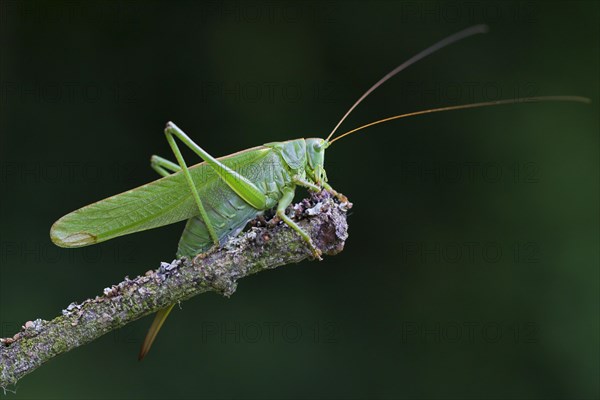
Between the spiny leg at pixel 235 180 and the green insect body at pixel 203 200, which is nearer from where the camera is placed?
the green insect body at pixel 203 200

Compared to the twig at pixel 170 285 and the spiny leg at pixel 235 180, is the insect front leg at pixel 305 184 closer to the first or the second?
the spiny leg at pixel 235 180

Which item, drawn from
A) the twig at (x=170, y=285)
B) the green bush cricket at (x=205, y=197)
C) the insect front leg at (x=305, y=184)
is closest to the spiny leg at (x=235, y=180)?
the green bush cricket at (x=205, y=197)

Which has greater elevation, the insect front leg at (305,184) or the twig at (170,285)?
the insect front leg at (305,184)

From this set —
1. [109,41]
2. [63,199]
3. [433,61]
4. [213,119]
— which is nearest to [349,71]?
[433,61]

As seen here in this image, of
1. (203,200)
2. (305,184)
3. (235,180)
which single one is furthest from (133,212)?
(305,184)

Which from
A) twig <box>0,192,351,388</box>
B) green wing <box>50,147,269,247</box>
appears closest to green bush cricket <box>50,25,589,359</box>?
green wing <box>50,147,269,247</box>

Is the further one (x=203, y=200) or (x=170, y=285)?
(x=203, y=200)

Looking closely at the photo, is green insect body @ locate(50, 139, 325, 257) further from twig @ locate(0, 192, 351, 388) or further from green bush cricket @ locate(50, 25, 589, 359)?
twig @ locate(0, 192, 351, 388)

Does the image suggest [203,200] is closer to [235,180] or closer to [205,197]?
[205,197]

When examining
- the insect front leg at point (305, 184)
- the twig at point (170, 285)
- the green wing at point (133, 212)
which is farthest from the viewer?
the insect front leg at point (305, 184)
